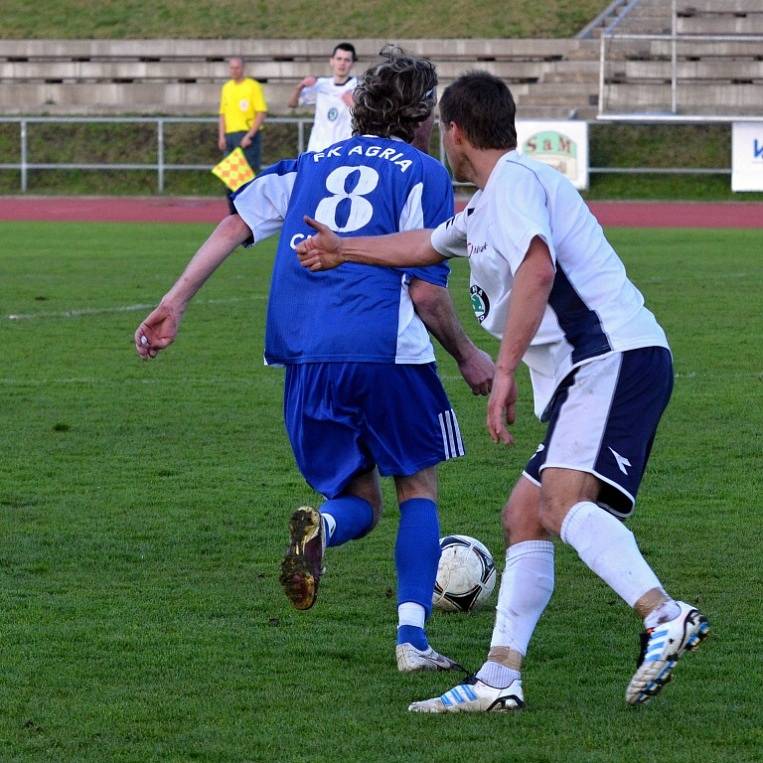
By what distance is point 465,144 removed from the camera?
3941 mm

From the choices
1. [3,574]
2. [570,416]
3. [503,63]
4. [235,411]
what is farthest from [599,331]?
[503,63]

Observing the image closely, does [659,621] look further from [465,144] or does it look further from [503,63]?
[503,63]

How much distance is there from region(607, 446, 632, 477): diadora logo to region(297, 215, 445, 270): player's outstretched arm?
28.7 inches

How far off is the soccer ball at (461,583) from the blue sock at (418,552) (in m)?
0.42

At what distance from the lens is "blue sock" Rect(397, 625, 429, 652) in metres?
4.35

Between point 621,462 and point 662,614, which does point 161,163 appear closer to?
point 621,462

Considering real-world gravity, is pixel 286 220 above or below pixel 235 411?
above

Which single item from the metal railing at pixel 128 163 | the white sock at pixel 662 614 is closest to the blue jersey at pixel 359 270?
the white sock at pixel 662 614

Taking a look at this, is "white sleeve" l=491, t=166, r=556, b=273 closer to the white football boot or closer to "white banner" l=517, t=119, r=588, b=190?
the white football boot

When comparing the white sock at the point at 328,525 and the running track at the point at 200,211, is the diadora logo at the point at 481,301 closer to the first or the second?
the white sock at the point at 328,525

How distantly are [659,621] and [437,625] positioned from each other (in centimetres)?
125

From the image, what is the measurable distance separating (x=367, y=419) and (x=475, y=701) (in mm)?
951

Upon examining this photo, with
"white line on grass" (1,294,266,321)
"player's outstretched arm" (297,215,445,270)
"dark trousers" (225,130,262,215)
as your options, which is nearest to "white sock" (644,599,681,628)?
"player's outstretched arm" (297,215,445,270)

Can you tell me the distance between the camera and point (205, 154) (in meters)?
31.2
